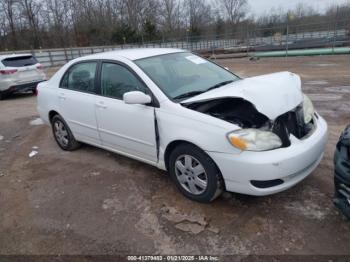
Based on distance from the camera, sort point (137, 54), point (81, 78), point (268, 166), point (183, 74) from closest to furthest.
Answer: point (268, 166), point (183, 74), point (137, 54), point (81, 78)

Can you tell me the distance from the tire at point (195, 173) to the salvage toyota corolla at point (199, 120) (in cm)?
1

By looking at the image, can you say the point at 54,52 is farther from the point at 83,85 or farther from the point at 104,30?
the point at 83,85

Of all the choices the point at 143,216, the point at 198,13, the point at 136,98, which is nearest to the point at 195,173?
the point at 143,216

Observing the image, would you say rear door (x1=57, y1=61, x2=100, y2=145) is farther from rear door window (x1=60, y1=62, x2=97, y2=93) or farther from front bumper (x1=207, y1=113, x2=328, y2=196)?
front bumper (x1=207, y1=113, x2=328, y2=196)

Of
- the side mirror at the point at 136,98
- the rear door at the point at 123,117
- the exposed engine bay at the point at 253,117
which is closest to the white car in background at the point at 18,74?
the rear door at the point at 123,117

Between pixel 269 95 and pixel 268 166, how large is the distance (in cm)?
73

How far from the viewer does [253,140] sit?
279 centimetres

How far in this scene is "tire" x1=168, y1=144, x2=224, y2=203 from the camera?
3.02 metres

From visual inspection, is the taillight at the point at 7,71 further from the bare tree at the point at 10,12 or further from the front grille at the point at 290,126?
the bare tree at the point at 10,12

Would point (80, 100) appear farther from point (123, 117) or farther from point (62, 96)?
point (123, 117)

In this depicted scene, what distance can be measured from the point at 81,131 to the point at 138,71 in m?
1.58

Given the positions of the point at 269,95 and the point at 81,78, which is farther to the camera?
the point at 81,78

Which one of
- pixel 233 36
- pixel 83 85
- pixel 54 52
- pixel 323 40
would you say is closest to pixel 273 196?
pixel 83 85

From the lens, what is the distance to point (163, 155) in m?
3.45
